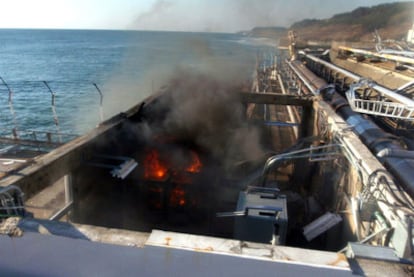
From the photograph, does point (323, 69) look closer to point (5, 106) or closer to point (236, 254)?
point (236, 254)

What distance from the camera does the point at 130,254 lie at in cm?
377

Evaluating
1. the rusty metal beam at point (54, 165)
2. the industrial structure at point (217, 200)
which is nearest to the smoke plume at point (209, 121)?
the industrial structure at point (217, 200)

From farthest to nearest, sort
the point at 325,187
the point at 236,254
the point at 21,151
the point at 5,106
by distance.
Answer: the point at 5,106 → the point at 21,151 → the point at 325,187 → the point at 236,254

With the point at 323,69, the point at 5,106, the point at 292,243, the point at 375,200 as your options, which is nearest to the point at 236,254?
the point at 375,200

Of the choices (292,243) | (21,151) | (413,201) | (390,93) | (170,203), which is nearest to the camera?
(413,201)

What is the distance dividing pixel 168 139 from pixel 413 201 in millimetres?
9303

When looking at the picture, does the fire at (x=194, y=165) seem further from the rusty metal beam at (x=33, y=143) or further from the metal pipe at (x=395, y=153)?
the metal pipe at (x=395, y=153)

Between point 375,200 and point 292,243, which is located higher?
point 375,200

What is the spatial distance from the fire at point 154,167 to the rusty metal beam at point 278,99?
568 centimetres

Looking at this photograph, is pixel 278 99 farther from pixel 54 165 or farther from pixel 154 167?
pixel 54 165

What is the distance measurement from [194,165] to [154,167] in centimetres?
206

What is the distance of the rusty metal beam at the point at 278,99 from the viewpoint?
13.7 m

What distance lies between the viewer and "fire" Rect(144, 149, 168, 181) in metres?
10.9

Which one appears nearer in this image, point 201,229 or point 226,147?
point 201,229
